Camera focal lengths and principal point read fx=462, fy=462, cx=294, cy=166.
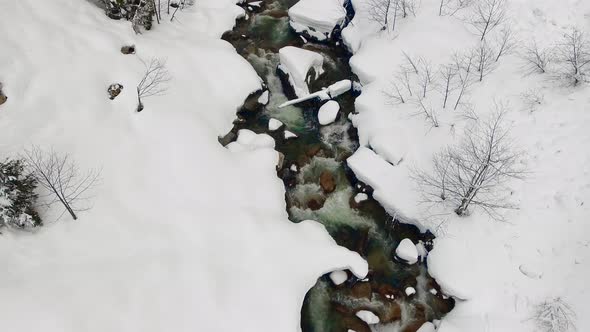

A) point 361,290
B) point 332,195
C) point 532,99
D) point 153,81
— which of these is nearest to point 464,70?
point 532,99

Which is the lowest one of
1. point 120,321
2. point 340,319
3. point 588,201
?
point 340,319

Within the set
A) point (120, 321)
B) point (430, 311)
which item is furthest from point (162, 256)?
point (430, 311)

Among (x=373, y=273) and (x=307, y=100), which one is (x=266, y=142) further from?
(x=373, y=273)

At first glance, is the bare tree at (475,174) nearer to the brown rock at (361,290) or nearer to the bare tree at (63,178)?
the brown rock at (361,290)

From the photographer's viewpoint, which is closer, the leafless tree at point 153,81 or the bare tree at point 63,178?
the bare tree at point 63,178

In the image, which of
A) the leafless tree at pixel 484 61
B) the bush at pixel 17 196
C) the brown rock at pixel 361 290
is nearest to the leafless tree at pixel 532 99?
the leafless tree at pixel 484 61
